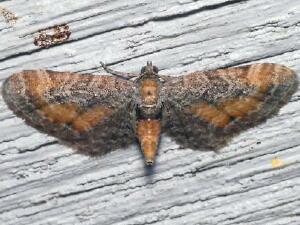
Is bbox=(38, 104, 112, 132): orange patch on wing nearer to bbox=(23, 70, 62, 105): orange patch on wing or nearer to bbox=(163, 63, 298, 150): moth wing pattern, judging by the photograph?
bbox=(23, 70, 62, 105): orange patch on wing

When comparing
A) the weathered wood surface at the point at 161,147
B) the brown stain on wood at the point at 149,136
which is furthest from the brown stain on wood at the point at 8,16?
the brown stain on wood at the point at 149,136

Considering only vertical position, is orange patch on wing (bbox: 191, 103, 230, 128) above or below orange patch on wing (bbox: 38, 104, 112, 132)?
below

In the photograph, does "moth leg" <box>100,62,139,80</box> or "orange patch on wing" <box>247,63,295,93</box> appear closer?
"orange patch on wing" <box>247,63,295,93</box>

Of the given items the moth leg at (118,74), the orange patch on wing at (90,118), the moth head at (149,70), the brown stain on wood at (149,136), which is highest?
the moth leg at (118,74)

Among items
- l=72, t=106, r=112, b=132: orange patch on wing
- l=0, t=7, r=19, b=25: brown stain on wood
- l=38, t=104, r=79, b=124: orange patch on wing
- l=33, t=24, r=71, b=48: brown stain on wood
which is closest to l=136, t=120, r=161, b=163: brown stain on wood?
l=72, t=106, r=112, b=132: orange patch on wing

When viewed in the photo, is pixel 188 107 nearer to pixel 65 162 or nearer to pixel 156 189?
pixel 156 189

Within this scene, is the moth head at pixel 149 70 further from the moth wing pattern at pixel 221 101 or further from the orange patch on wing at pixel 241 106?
the orange patch on wing at pixel 241 106

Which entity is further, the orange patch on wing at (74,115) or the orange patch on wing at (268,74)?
the orange patch on wing at (74,115)
